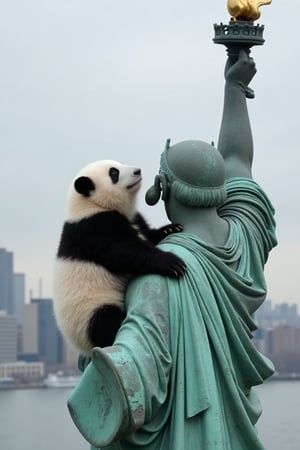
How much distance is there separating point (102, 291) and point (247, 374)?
763mm

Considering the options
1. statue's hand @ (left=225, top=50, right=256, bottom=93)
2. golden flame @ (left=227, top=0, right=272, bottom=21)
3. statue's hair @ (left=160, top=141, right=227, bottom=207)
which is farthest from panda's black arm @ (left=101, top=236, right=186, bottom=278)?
golden flame @ (left=227, top=0, right=272, bottom=21)

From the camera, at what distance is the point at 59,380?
112m

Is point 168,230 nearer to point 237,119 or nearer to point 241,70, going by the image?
point 237,119

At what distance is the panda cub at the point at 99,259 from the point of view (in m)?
7.05

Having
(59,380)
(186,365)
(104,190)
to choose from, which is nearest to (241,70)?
(104,190)

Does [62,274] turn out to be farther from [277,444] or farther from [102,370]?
[277,444]

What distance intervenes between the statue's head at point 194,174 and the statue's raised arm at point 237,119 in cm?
62

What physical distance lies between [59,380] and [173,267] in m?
106

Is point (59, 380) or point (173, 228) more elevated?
point (59, 380)

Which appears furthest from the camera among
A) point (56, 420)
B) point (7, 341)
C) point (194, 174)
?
point (7, 341)

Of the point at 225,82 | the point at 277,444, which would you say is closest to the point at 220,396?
the point at 225,82

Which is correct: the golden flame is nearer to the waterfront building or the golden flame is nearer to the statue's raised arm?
the statue's raised arm

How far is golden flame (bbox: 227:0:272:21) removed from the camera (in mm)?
7781

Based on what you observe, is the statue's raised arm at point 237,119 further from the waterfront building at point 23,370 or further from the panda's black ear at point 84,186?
the waterfront building at point 23,370
